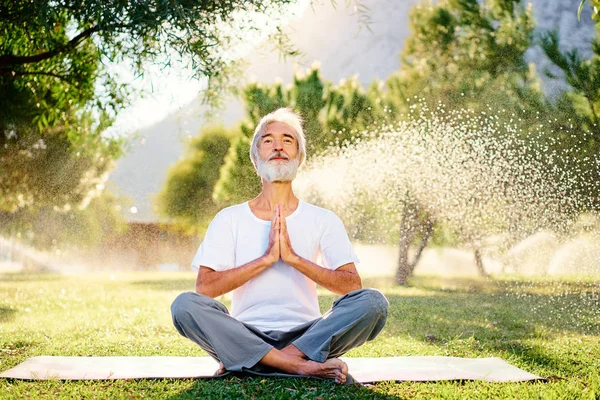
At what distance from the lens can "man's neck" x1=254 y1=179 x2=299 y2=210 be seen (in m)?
4.29

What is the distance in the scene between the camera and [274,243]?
3.90 m

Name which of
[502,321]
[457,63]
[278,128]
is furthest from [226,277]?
[457,63]

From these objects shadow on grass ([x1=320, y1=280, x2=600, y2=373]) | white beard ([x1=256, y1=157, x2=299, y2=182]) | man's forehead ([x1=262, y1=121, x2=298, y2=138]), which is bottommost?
shadow on grass ([x1=320, y1=280, x2=600, y2=373])

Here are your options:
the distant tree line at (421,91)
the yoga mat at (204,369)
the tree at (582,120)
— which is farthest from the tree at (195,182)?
the yoga mat at (204,369)

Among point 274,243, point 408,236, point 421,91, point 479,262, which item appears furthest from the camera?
point 479,262

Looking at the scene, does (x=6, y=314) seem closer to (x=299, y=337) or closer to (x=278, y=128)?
(x=278, y=128)

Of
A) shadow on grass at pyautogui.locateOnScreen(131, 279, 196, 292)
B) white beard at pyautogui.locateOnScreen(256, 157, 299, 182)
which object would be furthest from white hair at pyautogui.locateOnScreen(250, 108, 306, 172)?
shadow on grass at pyautogui.locateOnScreen(131, 279, 196, 292)

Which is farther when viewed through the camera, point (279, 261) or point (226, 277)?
point (279, 261)

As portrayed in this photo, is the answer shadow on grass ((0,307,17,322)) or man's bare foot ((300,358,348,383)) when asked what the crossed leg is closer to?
man's bare foot ((300,358,348,383))

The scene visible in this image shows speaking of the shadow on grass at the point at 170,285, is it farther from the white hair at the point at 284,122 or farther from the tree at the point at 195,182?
the tree at the point at 195,182

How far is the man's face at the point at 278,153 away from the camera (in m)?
4.23

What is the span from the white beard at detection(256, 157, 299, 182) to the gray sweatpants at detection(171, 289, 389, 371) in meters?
0.83

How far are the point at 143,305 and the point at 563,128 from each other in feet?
31.6

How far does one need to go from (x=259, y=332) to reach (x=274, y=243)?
1.83ft
